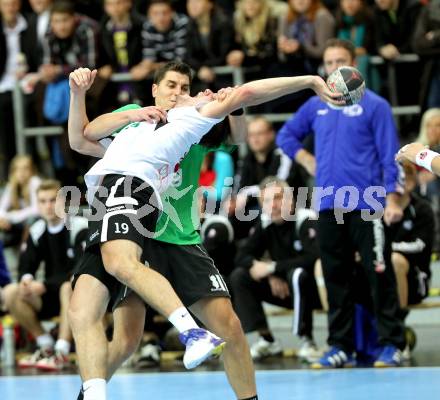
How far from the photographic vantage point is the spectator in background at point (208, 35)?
1095cm

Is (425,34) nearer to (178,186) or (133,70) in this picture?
(133,70)

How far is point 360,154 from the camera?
816 cm

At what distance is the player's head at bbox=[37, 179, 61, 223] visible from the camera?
9.80 meters

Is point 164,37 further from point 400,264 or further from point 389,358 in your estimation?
point 389,358

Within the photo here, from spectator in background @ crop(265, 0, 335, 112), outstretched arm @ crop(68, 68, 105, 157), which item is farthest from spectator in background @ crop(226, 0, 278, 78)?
outstretched arm @ crop(68, 68, 105, 157)

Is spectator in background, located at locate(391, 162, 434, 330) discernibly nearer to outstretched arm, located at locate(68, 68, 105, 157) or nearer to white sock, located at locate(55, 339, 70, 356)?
white sock, located at locate(55, 339, 70, 356)

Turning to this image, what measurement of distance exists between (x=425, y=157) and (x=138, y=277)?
166cm

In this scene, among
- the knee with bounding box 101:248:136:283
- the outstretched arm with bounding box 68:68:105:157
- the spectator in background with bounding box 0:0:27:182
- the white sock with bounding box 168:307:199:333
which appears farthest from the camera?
the spectator in background with bounding box 0:0:27:182

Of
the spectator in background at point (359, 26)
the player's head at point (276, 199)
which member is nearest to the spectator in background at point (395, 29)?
the spectator in background at point (359, 26)

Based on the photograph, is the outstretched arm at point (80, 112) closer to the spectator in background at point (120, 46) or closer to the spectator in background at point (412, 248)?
the spectator in background at point (412, 248)

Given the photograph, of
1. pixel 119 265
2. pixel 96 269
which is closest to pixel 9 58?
pixel 96 269

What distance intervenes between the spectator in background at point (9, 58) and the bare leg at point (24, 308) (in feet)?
9.06

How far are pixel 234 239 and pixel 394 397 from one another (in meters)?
3.31

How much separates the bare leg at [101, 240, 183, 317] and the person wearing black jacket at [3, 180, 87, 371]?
4.12 meters
